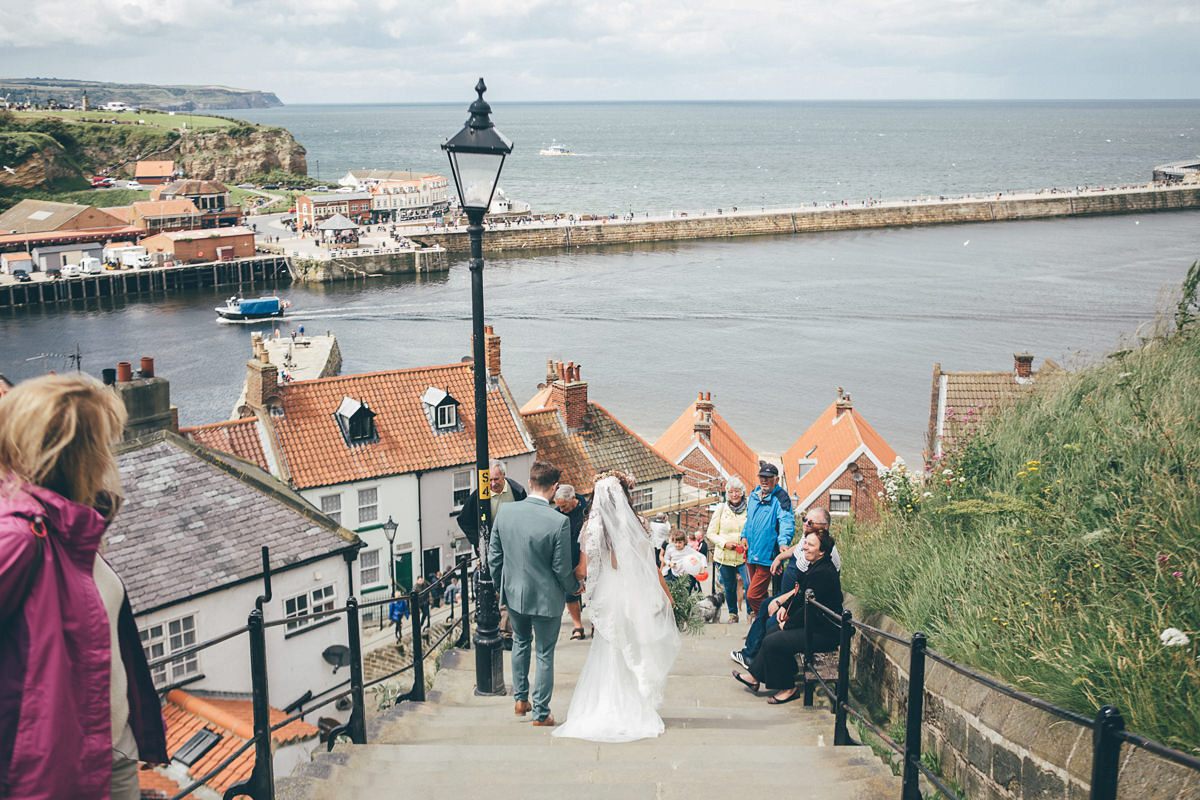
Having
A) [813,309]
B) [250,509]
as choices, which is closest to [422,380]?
[250,509]

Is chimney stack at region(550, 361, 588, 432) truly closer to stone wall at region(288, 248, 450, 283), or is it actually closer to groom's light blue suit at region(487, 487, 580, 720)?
groom's light blue suit at region(487, 487, 580, 720)

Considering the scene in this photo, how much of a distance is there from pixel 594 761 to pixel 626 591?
155 centimetres

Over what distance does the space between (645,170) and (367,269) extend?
10971 cm

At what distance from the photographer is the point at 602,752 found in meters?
6.23

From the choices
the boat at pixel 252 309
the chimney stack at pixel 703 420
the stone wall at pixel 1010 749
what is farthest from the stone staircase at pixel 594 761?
the boat at pixel 252 309

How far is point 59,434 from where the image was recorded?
9.78ft

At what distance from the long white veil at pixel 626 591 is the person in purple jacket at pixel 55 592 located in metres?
4.31

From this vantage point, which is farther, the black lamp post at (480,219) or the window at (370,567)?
the window at (370,567)

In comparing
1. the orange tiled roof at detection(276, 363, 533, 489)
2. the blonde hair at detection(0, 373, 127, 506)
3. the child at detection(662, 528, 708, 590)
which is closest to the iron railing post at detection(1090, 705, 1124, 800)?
the blonde hair at detection(0, 373, 127, 506)

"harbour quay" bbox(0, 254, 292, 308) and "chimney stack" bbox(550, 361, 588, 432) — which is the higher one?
"harbour quay" bbox(0, 254, 292, 308)

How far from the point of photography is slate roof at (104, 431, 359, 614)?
637 inches

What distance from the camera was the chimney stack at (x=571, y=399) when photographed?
31.9 metres

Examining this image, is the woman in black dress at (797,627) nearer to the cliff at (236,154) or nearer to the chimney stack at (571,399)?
the chimney stack at (571,399)

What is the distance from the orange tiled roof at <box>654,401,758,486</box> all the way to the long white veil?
26.0m
